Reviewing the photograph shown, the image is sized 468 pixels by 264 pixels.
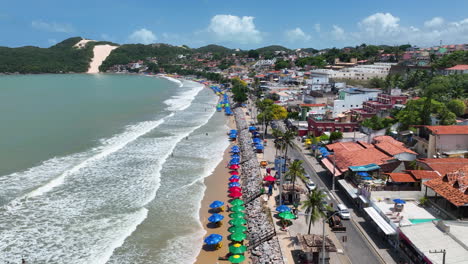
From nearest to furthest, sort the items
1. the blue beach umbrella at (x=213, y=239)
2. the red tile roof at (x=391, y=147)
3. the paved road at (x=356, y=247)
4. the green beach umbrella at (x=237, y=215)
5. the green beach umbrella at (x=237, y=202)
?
1. the paved road at (x=356, y=247)
2. the blue beach umbrella at (x=213, y=239)
3. the green beach umbrella at (x=237, y=215)
4. the green beach umbrella at (x=237, y=202)
5. the red tile roof at (x=391, y=147)

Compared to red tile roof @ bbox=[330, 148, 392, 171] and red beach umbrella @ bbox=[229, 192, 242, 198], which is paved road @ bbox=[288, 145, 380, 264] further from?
red beach umbrella @ bbox=[229, 192, 242, 198]

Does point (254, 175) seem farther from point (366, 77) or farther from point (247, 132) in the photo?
point (366, 77)

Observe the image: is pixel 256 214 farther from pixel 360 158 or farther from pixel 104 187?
pixel 104 187

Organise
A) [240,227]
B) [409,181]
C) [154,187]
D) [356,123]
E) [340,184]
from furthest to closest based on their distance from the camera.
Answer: [356,123]
[154,187]
[340,184]
[409,181]
[240,227]

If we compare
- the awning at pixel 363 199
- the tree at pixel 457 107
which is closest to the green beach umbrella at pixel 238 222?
the awning at pixel 363 199

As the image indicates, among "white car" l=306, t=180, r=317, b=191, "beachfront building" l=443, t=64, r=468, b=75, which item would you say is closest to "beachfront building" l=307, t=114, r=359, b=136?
"white car" l=306, t=180, r=317, b=191

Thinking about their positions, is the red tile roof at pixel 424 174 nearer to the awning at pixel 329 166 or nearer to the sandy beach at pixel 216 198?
the awning at pixel 329 166

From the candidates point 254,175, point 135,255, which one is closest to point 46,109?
point 254,175
